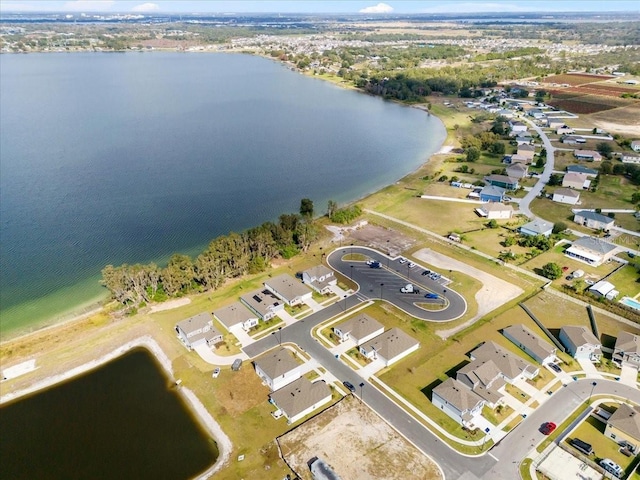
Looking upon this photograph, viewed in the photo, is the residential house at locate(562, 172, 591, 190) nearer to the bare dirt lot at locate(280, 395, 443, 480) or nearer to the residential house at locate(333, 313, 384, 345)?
the residential house at locate(333, 313, 384, 345)

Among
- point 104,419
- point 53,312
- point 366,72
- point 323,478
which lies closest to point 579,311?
point 323,478

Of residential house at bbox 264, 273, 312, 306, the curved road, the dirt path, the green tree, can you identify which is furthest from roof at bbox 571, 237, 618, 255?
residential house at bbox 264, 273, 312, 306

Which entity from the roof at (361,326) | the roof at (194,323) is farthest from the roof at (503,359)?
the roof at (194,323)

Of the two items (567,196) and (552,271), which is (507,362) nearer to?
(552,271)

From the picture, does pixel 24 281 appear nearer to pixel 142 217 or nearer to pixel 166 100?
pixel 142 217

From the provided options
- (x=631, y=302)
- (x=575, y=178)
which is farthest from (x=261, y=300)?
(x=575, y=178)
